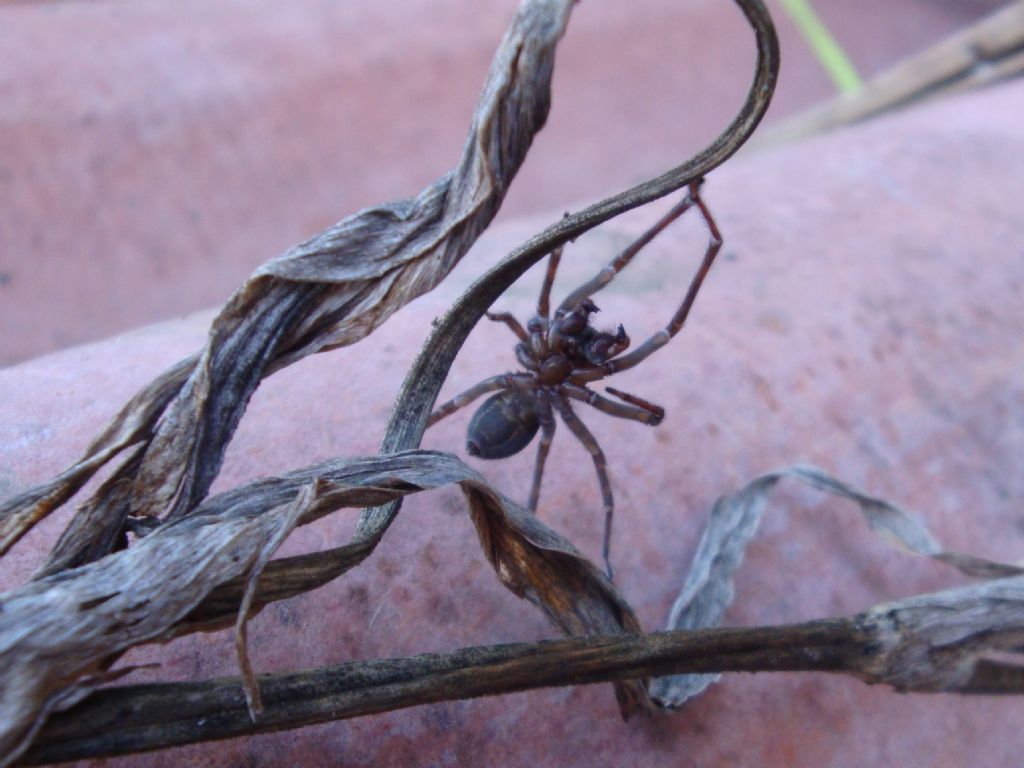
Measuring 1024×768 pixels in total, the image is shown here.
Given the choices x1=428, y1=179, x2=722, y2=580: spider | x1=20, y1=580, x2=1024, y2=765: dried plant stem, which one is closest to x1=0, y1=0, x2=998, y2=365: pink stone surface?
x1=428, y1=179, x2=722, y2=580: spider

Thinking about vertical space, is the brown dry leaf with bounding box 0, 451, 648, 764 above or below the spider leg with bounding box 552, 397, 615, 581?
above

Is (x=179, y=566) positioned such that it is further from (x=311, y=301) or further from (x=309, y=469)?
(x=311, y=301)

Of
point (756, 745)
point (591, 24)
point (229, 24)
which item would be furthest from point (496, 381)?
point (591, 24)

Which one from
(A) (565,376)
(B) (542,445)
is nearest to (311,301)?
(B) (542,445)

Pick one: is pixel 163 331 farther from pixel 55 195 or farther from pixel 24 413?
pixel 55 195

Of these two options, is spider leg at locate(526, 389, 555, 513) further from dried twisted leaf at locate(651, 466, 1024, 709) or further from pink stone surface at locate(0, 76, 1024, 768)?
dried twisted leaf at locate(651, 466, 1024, 709)

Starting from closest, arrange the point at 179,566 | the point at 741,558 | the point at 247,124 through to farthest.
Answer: the point at 179,566 → the point at 741,558 → the point at 247,124

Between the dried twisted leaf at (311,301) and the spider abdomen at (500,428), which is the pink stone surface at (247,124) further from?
the dried twisted leaf at (311,301)
